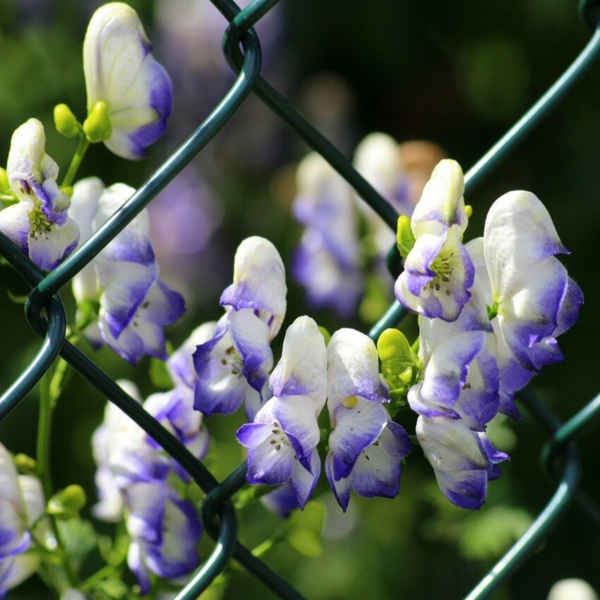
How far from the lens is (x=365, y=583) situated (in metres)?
1.88

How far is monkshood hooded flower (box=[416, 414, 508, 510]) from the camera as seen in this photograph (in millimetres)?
652

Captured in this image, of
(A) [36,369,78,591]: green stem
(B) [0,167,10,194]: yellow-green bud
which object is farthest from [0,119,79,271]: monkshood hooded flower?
(A) [36,369,78,591]: green stem

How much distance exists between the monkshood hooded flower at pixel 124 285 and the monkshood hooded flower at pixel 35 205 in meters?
0.05

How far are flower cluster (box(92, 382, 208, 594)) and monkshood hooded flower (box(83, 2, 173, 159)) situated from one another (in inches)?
7.1

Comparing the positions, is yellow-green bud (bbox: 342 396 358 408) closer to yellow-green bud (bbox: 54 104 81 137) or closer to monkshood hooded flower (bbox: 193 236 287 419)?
monkshood hooded flower (bbox: 193 236 287 419)

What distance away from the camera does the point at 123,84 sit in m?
0.79

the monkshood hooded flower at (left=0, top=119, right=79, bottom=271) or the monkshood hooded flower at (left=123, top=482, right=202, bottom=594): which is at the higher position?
the monkshood hooded flower at (left=0, top=119, right=79, bottom=271)

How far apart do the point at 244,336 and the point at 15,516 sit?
21 centimetres

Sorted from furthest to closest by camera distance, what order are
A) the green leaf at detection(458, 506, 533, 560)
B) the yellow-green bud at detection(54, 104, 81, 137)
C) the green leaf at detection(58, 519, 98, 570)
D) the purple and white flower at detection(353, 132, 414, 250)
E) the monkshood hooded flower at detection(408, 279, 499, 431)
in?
the purple and white flower at detection(353, 132, 414, 250), the green leaf at detection(458, 506, 533, 560), the green leaf at detection(58, 519, 98, 570), the yellow-green bud at detection(54, 104, 81, 137), the monkshood hooded flower at detection(408, 279, 499, 431)

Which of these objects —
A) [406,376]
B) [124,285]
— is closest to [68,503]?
[124,285]

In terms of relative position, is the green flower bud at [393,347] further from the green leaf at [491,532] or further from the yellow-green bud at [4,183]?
the green leaf at [491,532]

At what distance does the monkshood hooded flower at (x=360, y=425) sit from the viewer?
65cm

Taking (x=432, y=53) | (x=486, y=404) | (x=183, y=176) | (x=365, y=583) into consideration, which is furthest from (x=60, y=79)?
(x=486, y=404)

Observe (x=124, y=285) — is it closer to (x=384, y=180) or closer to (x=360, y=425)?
(x=360, y=425)
